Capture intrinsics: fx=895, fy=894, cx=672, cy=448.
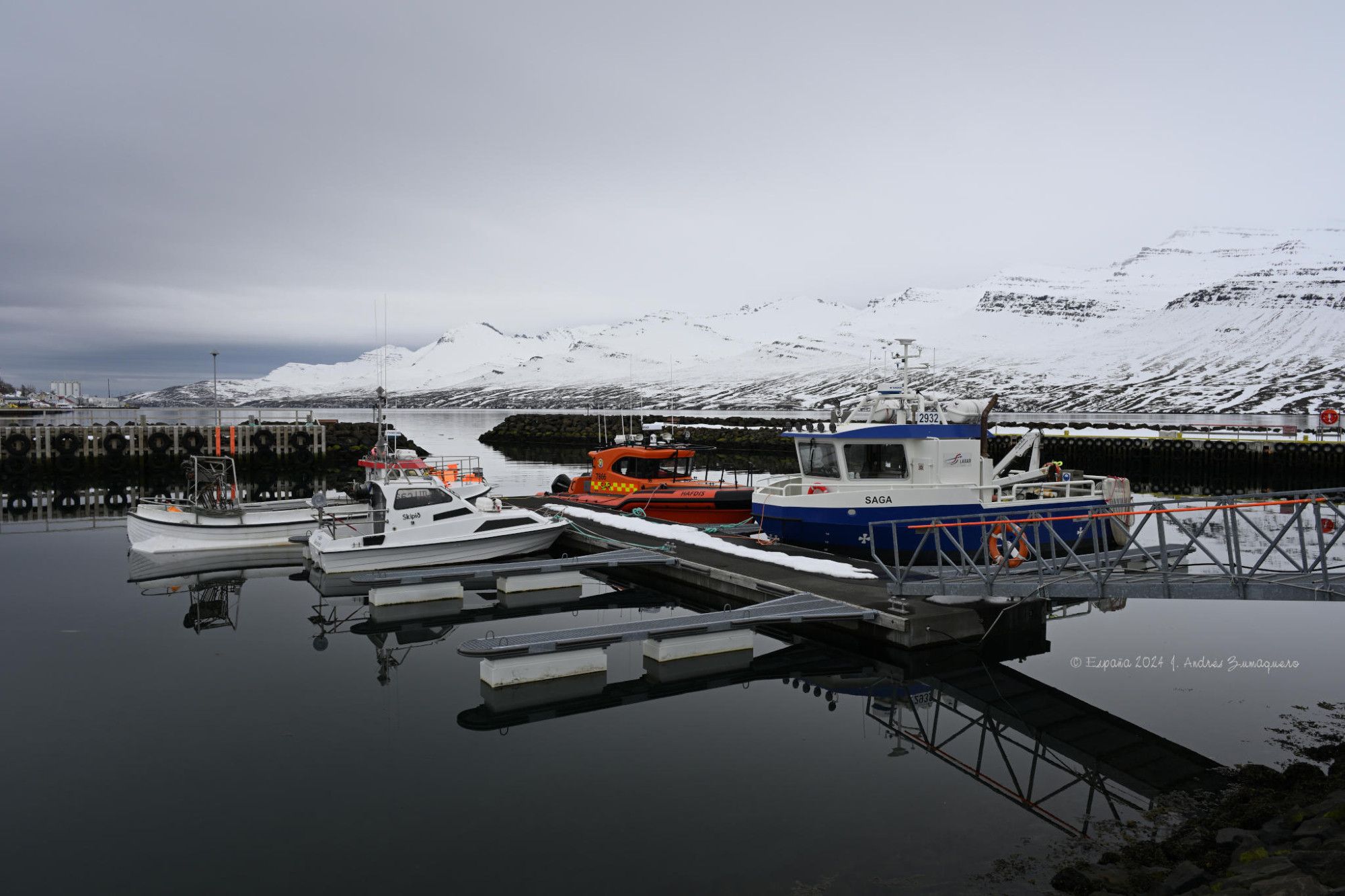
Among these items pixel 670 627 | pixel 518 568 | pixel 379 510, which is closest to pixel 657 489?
pixel 518 568

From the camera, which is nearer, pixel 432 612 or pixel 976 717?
pixel 976 717

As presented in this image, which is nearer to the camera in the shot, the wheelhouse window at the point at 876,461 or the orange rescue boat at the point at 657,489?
the wheelhouse window at the point at 876,461

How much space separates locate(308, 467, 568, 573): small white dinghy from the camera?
18234mm

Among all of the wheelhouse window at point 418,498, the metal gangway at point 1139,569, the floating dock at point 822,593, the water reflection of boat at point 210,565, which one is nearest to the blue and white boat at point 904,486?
the floating dock at point 822,593

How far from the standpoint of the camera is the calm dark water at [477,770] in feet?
24.1

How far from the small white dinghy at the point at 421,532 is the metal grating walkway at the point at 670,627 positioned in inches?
256

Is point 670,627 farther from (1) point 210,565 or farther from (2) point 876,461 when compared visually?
(1) point 210,565

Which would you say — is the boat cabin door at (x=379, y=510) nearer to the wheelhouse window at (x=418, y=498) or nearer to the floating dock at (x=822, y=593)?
the wheelhouse window at (x=418, y=498)


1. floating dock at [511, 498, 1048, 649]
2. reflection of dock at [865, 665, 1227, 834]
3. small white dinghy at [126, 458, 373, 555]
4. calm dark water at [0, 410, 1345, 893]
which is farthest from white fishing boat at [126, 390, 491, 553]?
reflection of dock at [865, 665, 1227, 834]

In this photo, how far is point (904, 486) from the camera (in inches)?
698

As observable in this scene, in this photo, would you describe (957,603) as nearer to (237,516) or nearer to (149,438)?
(237,516)

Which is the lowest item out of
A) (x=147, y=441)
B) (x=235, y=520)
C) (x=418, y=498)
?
(x=235, y=520)

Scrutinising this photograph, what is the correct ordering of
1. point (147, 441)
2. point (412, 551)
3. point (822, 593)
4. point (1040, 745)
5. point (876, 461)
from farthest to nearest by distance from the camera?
point (147, 441)
point (412, 551)
point (876, 461)
point (822, 593)
point (1040, 745)

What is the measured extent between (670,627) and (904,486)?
24.2 feet
